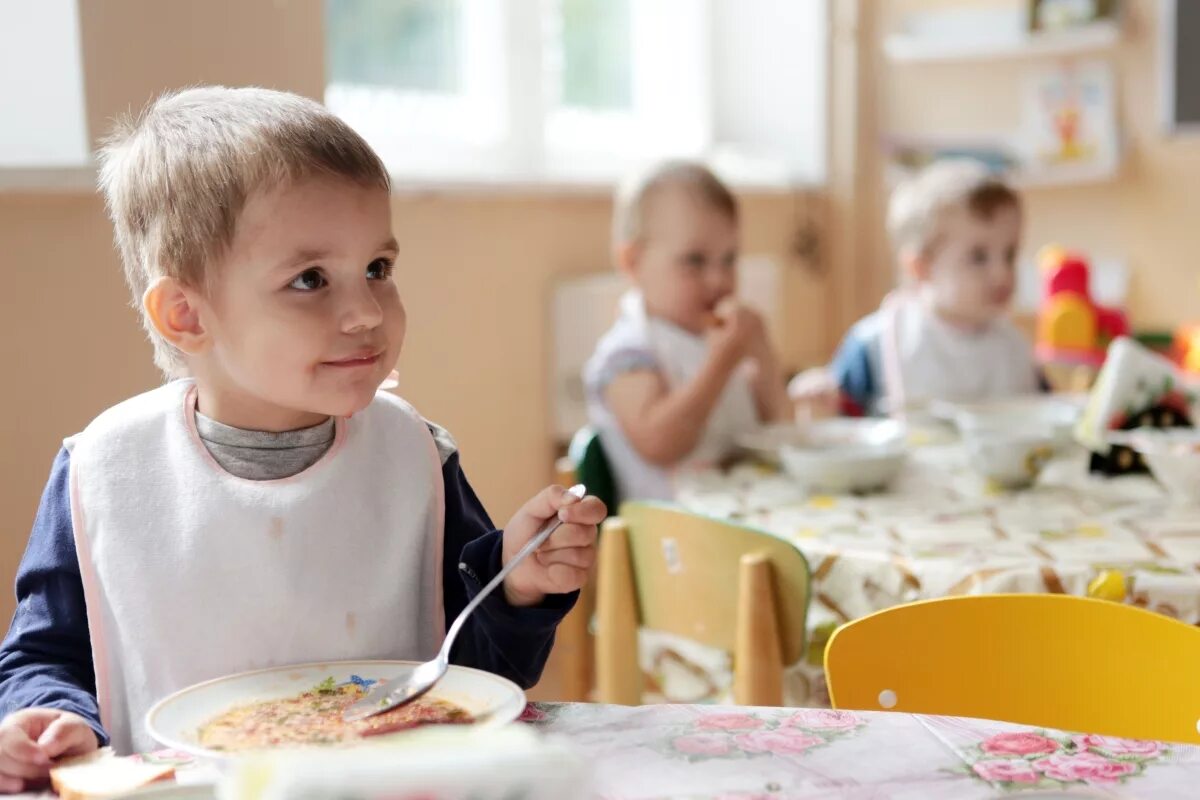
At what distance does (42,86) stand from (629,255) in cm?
107

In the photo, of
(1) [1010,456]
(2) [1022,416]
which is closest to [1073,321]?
(2) [1022,416]

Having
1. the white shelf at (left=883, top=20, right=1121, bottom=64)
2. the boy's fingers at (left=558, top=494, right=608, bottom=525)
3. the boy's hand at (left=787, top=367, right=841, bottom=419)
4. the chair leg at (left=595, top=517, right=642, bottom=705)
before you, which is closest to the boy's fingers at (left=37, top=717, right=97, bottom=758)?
the boy's fingers at (left=558, top=494, right=608, bottom=525)

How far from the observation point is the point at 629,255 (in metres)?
2.36

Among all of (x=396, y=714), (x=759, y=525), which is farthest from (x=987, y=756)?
(x=759, y=525)

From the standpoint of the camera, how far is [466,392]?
2445mm

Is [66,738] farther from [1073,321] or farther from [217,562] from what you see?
[1073,321]

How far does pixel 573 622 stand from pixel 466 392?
0.54 m

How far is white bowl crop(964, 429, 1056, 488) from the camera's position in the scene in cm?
170

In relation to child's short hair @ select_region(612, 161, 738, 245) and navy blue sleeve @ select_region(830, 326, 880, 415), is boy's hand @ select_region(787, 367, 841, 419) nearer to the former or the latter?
navy blue sleeve @ select_region(830, 326, 880, 415)

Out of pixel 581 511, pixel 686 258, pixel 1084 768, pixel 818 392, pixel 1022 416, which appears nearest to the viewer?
pixel 1084 768

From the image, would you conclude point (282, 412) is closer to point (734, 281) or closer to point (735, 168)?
point (734, 281)

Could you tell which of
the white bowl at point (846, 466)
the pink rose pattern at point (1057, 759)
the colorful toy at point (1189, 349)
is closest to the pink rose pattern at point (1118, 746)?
the pink rose pattern at point (1057, 759)

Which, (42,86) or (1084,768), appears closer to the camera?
(1084,768)

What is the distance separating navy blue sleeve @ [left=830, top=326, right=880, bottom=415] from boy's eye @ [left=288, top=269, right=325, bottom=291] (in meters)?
1.70
